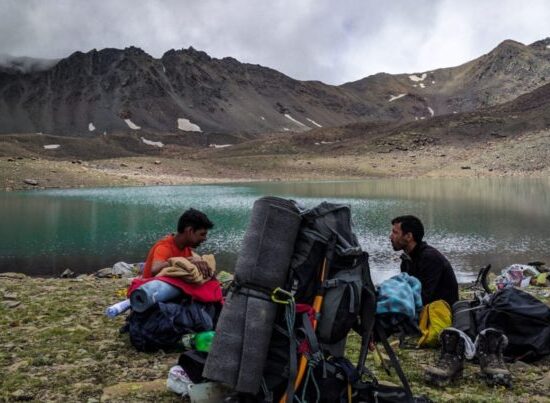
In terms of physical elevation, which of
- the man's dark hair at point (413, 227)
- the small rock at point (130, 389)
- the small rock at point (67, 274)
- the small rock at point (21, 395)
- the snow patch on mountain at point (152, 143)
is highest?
the snow patch on mountain at point (152, 143)

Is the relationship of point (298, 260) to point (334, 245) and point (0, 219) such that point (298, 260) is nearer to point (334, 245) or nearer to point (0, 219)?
point (334, 245)

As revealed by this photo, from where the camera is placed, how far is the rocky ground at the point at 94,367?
4.95 metres

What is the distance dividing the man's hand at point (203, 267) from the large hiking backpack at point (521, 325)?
312 cm

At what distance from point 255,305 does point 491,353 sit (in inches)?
109

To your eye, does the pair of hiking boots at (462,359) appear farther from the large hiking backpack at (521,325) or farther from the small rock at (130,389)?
the small rock at (130,389)

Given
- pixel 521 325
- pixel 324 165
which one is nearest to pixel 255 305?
pixel 521 325

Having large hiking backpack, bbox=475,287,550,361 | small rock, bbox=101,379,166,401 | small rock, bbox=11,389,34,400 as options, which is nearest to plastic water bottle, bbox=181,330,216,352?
small rock, bbox=101,379,166,401

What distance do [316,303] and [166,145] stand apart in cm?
18822

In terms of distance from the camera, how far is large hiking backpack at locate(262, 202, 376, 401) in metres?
4.10

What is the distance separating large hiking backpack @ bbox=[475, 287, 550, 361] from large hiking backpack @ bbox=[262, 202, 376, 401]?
8.18ft

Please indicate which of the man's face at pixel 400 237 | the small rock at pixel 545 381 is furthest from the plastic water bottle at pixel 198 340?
the small rock at pixel 545 381

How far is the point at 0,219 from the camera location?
32.2 metres

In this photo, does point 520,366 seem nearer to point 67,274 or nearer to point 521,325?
point 521,325

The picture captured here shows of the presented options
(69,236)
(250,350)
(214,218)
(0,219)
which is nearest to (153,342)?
(250,350)
